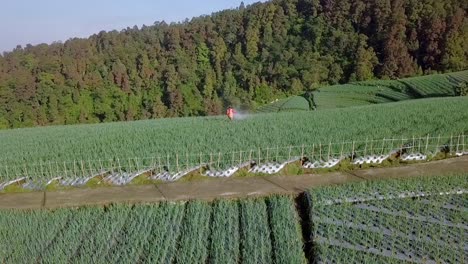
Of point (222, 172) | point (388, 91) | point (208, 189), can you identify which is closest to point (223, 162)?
point (222, 172)

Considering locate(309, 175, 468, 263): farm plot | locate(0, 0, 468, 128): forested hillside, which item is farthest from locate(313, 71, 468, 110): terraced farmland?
locate(309, 175, 468, 263): farm plot

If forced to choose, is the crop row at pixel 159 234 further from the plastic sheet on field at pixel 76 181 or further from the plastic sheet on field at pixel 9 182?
the plastic sheet on field at pixel 9 182

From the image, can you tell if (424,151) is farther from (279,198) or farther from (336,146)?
(279,198)

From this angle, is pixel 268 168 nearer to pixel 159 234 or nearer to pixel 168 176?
pixel 168 176

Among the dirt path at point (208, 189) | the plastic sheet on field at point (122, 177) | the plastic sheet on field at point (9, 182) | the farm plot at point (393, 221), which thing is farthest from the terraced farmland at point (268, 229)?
the plastic sheet on field at point (9, 182)

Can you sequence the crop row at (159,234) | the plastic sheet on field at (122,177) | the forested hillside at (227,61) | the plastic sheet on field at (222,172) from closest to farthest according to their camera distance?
the crop row at (159,234) → the plastic sheet on field at (122,177) → the plastic sheet on field at (222,172) → the forested hillside at (227,61)

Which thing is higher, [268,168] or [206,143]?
[206,143]
